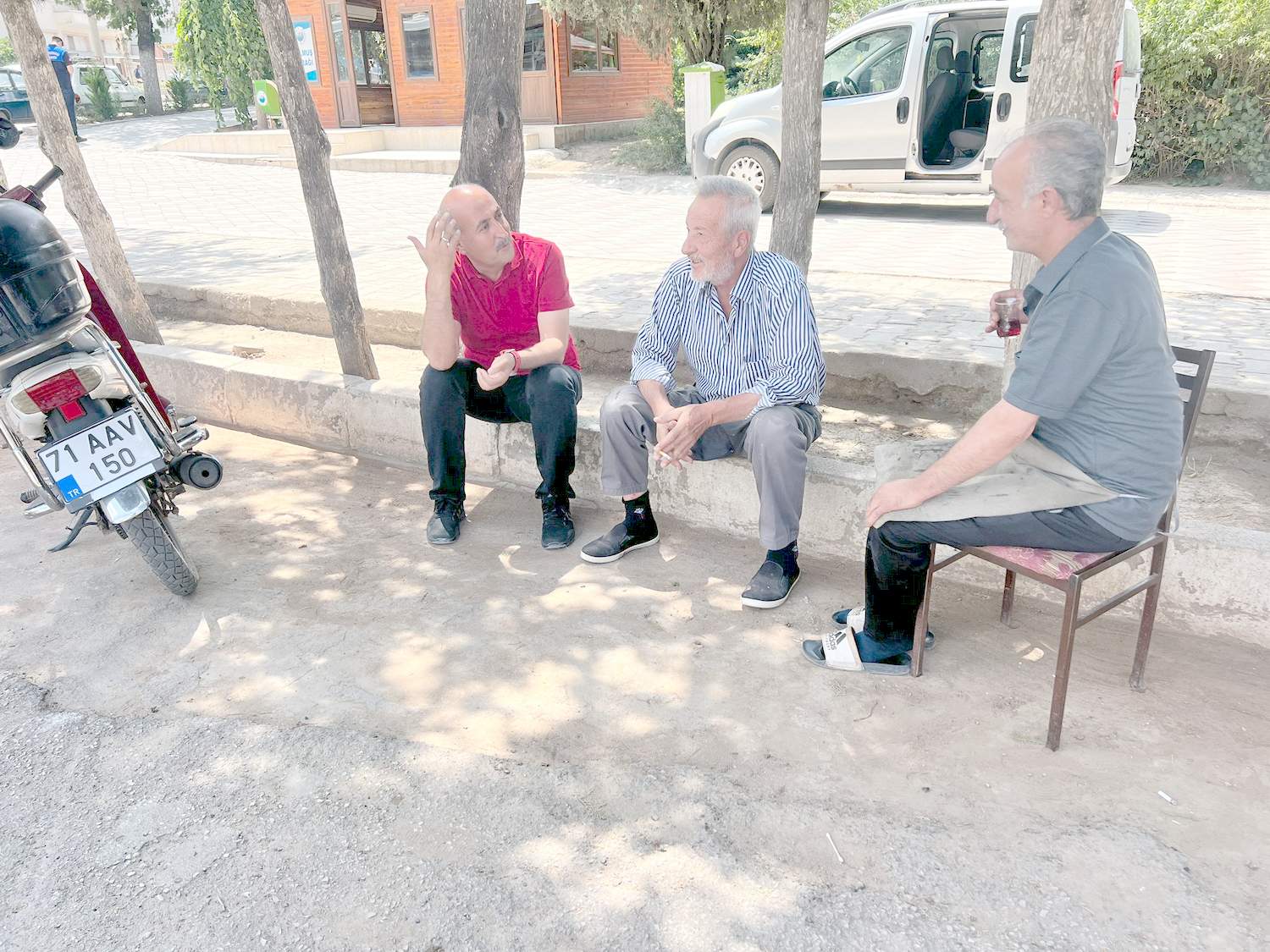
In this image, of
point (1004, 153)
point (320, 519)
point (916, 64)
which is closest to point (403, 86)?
point (916, 64)

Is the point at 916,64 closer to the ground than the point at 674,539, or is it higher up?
higher up

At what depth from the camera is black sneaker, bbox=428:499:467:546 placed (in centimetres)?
391

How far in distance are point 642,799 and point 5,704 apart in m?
2.04

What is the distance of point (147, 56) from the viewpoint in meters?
29.7

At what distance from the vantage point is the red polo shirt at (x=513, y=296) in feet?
12.6

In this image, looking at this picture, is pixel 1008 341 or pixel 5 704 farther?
pixel 1008 341

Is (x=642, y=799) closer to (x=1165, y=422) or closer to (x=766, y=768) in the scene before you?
(x=766, y=768)

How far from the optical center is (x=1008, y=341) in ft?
12.1

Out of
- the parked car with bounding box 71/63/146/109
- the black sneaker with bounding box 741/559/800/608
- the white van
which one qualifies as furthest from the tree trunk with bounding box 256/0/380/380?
the parked car with bounding box 71/63/146/109

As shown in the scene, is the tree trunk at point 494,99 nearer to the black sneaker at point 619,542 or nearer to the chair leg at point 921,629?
the black sneaker at point 619,542

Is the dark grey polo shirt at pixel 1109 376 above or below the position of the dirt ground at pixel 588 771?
above

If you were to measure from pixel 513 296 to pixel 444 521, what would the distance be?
961 millimetres

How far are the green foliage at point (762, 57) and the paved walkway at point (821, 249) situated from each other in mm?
3113

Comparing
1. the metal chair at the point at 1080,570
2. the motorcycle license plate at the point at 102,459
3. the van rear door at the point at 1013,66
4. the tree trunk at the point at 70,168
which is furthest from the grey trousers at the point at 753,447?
the van rear door at the point at 1013,66
